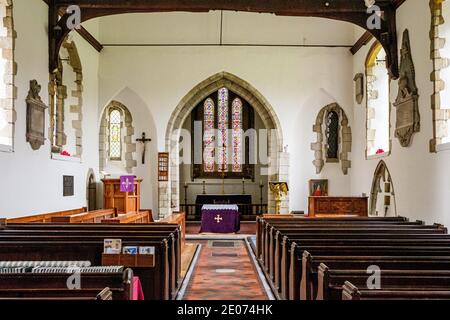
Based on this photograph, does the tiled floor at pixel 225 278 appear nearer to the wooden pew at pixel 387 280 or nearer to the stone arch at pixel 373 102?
the wooden pew at pixel 387 280

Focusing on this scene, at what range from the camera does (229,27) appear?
1327 centimetres

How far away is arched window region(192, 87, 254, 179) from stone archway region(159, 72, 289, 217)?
9.73 ft

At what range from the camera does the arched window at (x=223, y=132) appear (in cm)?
1675

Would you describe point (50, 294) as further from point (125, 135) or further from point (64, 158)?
point (125, 135)

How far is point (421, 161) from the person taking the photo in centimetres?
840

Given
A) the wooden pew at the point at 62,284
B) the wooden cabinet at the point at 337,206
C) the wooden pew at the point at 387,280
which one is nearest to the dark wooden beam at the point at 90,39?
the wooden cabinet at the point at 337,206

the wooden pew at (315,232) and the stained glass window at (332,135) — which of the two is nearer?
the wooden pew at (315,232)

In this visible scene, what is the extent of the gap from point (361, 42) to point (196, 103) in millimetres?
4354

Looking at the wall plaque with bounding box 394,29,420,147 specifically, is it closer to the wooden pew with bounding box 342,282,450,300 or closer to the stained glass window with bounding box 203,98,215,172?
the wooden pew with bounding box 342,282,450,300

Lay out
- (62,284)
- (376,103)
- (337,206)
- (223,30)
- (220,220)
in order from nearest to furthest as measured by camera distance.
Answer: (62,284) → (337,206) → (376,103) → (220,220) → (223,30)

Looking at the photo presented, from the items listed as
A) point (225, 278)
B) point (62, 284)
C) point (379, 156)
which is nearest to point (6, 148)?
point (225, 278)

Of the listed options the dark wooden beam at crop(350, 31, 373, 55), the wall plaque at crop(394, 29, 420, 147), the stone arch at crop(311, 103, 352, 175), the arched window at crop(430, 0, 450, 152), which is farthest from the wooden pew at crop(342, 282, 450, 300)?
the stone arch at crop(311, 103, 352, 175)

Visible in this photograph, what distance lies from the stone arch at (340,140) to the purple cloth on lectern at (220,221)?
2.55 meters

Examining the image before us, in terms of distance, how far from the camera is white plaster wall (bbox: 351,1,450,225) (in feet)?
25.1
